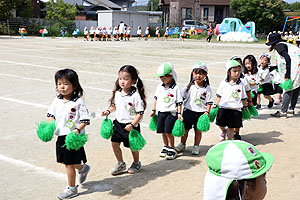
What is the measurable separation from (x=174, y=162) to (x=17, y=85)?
7.13 m

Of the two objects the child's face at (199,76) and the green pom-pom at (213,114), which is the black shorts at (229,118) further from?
the child's face at (199,76)

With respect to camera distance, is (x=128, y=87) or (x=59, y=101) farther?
(x=128, y=87)

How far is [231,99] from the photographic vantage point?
5.91m

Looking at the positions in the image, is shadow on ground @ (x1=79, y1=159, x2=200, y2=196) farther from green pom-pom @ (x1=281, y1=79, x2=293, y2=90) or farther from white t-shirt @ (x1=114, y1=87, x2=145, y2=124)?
green pom-pom @ (x1=281, y1=79, x2=293, y2=90)

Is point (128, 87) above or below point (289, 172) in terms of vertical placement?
above

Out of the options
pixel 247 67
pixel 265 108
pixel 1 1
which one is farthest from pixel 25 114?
pixel 1 1

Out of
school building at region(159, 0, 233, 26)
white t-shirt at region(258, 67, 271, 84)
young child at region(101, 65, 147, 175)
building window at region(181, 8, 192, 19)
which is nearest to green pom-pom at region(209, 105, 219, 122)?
young child at region(101, 65, 147, 175)

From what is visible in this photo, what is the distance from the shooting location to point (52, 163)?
5.14m

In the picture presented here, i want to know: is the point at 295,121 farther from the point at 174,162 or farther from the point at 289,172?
the point at 174,162

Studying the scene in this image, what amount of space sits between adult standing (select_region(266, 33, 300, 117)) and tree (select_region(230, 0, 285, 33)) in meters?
50.4

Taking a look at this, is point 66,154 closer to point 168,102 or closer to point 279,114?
point 168,102

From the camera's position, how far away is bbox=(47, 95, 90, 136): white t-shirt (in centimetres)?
412

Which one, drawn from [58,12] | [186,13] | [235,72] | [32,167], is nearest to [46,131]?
[32,167]

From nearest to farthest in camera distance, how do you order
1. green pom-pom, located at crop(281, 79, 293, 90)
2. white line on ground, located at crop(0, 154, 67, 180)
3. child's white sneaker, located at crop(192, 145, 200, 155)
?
white line on ground, located at crop(0, 154, 67, 180) → child's white sneaker, located at crop(192, 145, 200, 155) → green pom-pom, located at crop(281, 79, 293, 90)
